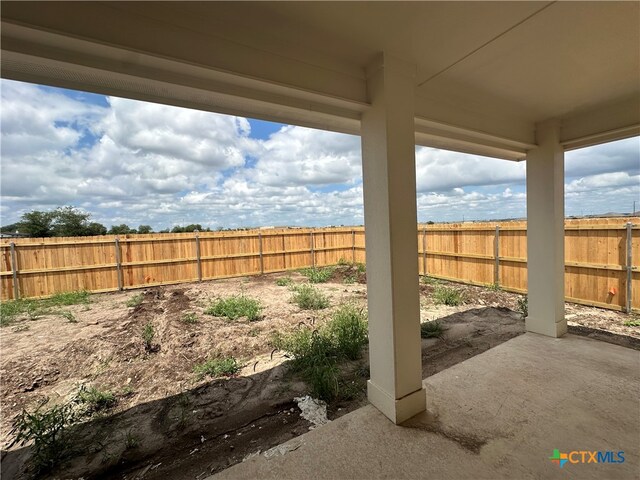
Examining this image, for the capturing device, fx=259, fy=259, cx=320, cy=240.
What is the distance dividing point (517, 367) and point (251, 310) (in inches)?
145

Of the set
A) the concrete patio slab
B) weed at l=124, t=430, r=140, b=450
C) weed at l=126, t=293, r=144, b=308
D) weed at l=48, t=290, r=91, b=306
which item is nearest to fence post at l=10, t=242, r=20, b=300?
weed at l=48, t=290, r=91, b=306

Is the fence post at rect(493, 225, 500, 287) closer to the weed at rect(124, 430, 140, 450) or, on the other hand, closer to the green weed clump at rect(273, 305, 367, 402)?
the green weed clump at rect(273, 305, 367, 402)

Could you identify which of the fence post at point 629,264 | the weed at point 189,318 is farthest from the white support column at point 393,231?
the fence post at point 629,264

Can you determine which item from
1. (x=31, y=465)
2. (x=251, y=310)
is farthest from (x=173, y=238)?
(x=31, y=465)

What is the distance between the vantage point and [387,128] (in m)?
1.70

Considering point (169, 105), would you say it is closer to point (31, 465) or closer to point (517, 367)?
point (31, 465)

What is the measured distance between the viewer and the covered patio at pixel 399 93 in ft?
4.13

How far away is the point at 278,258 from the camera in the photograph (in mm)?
9008

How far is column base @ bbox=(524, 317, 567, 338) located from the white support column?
230cm

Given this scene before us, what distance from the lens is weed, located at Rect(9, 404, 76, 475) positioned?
5.49 ft

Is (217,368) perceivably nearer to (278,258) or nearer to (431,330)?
(431,330)

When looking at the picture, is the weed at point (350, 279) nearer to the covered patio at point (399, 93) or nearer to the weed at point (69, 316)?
the covered patio at point (399, 93)

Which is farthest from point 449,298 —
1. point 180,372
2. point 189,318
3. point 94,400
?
point 94,400

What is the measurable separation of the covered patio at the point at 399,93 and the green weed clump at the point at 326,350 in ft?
1.37
